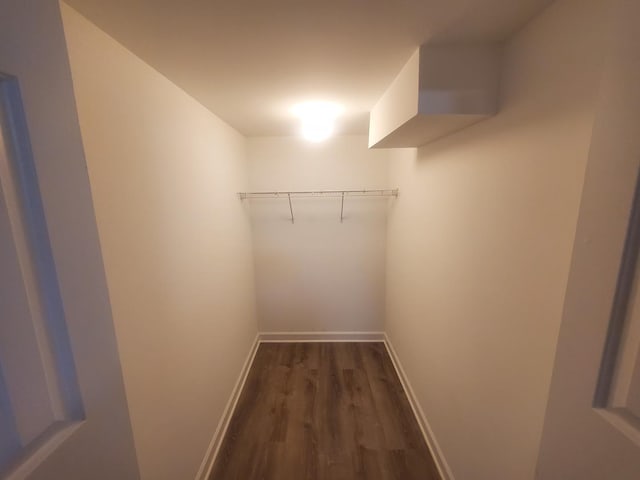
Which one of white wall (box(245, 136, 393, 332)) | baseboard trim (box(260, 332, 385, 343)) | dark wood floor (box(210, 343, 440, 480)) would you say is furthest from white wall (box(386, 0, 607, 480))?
baseboard trim (box(260, 332, 385, 343))

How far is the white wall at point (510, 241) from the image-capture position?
2.55 feet

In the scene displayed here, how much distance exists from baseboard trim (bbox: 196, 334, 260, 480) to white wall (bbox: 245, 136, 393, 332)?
627 millimetres

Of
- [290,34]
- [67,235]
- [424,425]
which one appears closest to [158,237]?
[67,235]

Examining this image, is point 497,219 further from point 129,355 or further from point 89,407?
point 129,355

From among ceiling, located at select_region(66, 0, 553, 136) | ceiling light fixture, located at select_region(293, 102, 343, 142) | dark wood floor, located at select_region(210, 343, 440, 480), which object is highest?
ceiling light fixture, located at select_region(293, 102, 343, 142)

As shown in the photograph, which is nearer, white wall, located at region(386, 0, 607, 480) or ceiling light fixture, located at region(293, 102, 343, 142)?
white wall, located at region(386, 0, 607, 480)

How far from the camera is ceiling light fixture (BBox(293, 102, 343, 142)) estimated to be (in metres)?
1.81

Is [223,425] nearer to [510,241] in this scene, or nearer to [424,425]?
[424,425]

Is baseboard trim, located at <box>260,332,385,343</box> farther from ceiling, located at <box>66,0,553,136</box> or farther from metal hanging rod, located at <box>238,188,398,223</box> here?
ceiling, located at <box>66,0,553,136</box>

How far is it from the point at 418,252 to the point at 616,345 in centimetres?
148

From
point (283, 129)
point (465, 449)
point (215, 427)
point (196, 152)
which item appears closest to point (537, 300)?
point (465, 449)

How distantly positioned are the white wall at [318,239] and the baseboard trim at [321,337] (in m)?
0.06

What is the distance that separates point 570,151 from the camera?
77 centimetres

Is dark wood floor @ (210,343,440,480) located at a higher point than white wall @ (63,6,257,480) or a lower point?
lower
